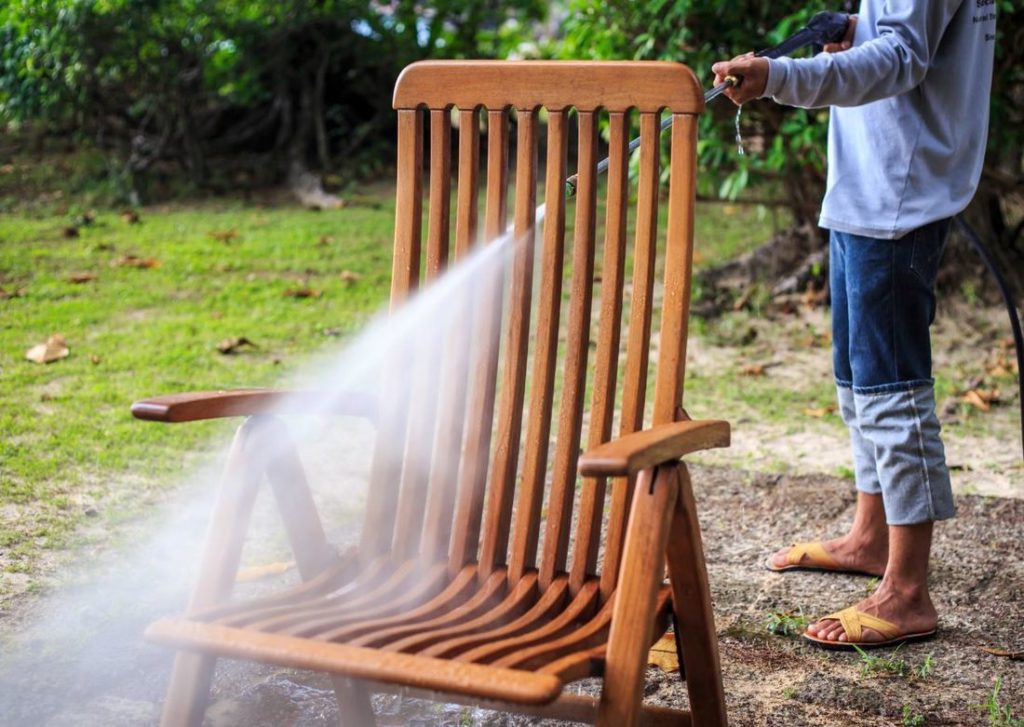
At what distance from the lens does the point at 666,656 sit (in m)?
2.86

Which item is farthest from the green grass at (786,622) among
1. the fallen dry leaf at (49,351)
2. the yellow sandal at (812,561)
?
the fallen dry leaf at (49,351)

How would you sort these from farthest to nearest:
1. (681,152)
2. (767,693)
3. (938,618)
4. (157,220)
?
(157,220) → (938,618) → (767,693) → (681,152)

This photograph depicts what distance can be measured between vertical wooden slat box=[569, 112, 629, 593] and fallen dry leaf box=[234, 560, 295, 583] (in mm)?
1182

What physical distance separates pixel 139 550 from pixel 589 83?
1.84 meters

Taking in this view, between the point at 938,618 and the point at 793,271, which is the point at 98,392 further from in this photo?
the point at 793,271

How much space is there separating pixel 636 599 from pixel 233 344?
3.58 m

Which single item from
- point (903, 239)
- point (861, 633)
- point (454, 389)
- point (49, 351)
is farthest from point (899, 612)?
point (49, 351)

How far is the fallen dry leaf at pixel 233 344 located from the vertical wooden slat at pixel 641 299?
10.1 feet

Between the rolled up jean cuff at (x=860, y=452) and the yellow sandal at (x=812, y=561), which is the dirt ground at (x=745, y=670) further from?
the rolled up jean cuff at (x=860, y=452)

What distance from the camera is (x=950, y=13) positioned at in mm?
2752

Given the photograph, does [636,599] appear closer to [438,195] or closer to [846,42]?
[438,195]

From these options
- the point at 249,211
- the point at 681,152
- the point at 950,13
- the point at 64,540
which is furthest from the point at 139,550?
the point at 249,211

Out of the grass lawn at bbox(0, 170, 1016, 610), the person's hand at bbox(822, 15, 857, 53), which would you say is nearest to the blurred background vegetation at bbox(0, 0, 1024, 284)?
the grass lawn at bbox(0, 170, 1016, 610)

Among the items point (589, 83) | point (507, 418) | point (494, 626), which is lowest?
point (494, 626)
